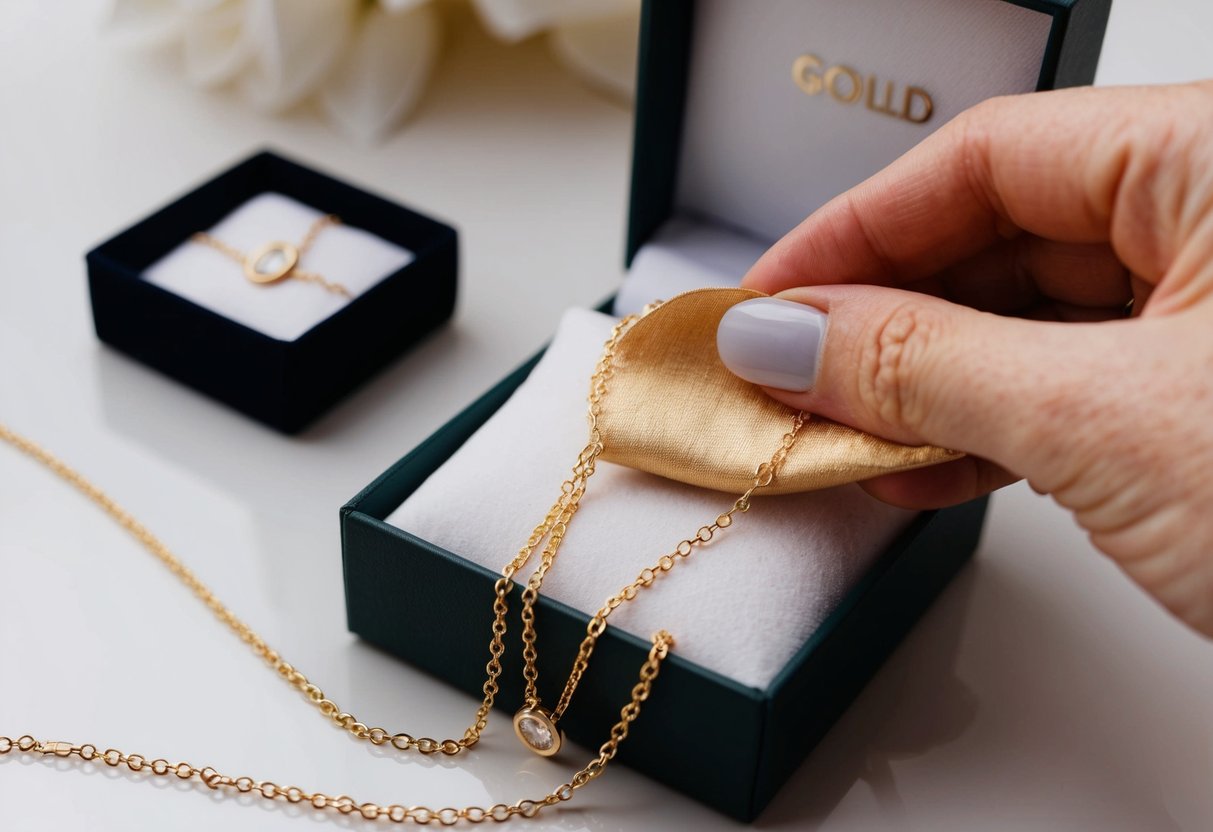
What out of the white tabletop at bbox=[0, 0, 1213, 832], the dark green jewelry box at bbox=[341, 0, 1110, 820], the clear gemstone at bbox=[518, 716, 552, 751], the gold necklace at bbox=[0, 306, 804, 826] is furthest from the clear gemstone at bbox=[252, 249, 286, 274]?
the clear gemstone at bbox=[518, 716, 552, 751]

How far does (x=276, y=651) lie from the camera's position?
0.94m

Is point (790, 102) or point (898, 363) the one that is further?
point (790, 102)

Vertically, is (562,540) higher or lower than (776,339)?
lower

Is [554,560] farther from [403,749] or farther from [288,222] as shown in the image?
[288,222]

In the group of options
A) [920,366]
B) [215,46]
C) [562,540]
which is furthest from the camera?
[215,46]

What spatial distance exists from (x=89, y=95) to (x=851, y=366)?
0.94m

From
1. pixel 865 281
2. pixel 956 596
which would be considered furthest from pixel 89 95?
pixel 956 596

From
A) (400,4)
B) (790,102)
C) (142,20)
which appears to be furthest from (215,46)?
(790,102)

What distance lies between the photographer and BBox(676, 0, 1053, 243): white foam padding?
3.18 feet

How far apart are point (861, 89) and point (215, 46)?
709mm

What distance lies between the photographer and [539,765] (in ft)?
2.88

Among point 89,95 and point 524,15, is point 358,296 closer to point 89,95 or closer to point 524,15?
point 524,15

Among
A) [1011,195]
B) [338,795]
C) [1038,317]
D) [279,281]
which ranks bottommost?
[338,795]

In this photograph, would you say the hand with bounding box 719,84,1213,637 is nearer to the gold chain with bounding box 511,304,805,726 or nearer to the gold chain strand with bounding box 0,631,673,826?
the gold chain with bounding box 511,304,805,726
